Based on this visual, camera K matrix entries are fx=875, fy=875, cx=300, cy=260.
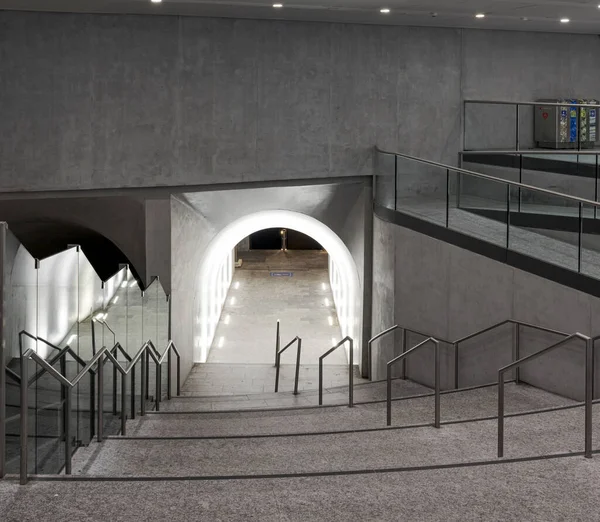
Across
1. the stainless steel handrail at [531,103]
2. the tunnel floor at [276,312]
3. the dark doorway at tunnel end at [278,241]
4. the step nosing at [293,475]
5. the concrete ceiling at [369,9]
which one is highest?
the concrete ceiling at [369,9]

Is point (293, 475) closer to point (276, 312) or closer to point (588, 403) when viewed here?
point (588, 403)

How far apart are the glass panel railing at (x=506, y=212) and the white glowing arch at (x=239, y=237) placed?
350 cm

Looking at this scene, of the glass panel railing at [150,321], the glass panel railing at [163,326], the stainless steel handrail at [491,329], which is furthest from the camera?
the glass panel railing at [163,326]

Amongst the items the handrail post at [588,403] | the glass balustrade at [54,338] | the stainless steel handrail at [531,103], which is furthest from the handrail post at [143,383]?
the stainless steel handrail at [531,103]

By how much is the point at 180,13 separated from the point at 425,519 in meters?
9.31

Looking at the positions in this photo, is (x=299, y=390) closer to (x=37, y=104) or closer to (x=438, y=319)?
(x=438, y=319)

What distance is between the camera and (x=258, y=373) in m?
14.4

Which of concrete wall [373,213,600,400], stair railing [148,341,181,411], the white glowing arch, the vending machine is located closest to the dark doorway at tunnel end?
the white glowing arch

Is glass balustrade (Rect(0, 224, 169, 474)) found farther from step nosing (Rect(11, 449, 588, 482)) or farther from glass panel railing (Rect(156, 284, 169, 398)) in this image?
glass panel railing (Rect(156, 284, 169, 398))

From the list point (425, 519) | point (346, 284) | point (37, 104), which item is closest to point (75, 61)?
point (37, 104)

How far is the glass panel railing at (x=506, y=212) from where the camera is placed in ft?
29.7

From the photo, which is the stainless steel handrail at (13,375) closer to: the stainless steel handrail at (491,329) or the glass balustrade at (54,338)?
the glass balustrade at (54,338)

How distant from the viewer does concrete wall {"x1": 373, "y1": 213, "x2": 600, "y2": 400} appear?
9117mm

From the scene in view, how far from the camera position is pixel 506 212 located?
33.8 feet
